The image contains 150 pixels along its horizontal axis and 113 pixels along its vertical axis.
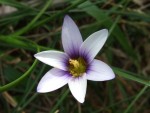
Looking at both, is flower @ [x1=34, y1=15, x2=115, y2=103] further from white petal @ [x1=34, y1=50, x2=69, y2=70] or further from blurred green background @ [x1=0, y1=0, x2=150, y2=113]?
blurred green background @ [x1=0, y1=0, x2=150, y2=113]

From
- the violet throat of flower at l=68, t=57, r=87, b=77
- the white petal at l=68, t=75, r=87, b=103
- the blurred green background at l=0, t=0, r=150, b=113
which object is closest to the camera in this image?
the white petal at l=68, t=75, r=87, b=103

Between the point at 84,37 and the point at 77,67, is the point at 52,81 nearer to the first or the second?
the point at 77,67

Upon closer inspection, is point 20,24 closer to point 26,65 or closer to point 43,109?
point 26,65

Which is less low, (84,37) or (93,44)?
(93,44)

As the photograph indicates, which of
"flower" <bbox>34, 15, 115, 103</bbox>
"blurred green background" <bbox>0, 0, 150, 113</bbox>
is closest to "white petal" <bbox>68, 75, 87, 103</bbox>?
"flower" <bbox>34, 15, 115, 103</bbox>

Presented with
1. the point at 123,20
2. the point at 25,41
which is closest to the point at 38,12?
the point at 25,41

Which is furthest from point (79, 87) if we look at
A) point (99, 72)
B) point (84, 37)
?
point (84, 37)
